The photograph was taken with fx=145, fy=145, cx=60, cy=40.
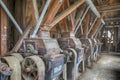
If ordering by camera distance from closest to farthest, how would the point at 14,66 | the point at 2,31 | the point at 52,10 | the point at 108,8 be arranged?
the point at 14,66, the point at 2,31, the point at 52,10, the point at 108,8

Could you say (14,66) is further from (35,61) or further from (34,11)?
(34,11)

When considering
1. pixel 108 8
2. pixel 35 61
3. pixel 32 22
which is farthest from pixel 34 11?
pixel 108 8

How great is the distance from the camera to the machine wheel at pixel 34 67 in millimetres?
1852

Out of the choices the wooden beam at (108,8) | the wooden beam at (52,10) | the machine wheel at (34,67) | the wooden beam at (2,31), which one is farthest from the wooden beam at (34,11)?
the wooden beam at (108,8)

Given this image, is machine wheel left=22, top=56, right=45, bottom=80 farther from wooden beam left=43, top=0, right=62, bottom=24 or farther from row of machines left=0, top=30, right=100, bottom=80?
wooden beam left=43, top=0, right=62, bottom=24

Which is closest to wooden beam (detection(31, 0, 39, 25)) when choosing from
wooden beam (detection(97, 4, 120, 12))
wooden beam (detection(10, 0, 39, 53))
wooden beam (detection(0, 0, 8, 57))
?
wooden beam (detection(10, 0, 39, 53))

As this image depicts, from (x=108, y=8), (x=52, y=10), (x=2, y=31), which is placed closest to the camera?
(x=2, y=31)

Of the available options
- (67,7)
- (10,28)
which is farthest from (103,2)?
(10,28)

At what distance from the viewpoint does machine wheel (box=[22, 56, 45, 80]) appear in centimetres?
185

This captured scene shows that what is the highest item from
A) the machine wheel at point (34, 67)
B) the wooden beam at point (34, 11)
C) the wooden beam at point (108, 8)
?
the wooden beam at point (108, 8)

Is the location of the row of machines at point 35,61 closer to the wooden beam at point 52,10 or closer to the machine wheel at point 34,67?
the machine wheel at point 34,67

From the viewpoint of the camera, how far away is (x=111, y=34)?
11375mm

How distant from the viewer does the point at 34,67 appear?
6.15ft

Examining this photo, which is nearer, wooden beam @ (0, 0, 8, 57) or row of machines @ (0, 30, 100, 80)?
row of machines @ (0, 30, 100, 80)
